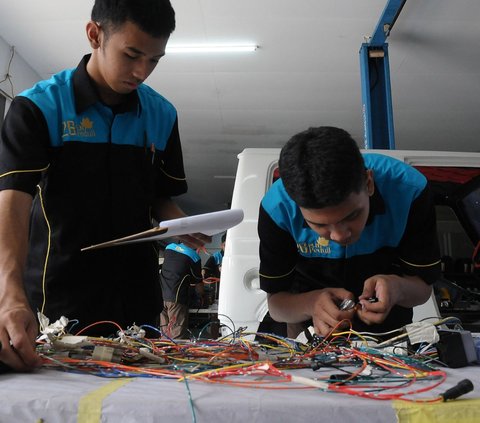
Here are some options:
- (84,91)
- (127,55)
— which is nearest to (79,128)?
(84,91)

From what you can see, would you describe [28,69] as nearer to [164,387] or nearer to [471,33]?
[471,33]

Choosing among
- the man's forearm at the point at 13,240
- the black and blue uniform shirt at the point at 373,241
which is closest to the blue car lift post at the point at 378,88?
the black and blue uniform shirt at the point at 373,241

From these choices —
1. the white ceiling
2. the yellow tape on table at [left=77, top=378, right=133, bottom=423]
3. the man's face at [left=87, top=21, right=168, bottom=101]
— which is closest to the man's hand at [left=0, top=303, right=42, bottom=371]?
the yellow tape on table at [left=77, top=378, right=133, bottom=423]

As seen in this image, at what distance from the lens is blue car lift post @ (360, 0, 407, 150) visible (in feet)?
13.7

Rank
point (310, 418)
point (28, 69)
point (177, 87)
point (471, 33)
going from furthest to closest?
1. point (177, 87)
2. point (28, 69)
3. point (471, 33)
4. point (310, 418)

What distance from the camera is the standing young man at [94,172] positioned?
132 cm

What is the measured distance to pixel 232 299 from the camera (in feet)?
8.27

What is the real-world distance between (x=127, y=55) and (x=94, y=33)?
142 mm

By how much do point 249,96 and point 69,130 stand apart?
480cm

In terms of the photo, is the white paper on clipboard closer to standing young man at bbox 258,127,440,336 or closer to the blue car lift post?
standing young man at bbox 258,127,440,336

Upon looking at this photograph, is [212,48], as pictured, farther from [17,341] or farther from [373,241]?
[17,341]

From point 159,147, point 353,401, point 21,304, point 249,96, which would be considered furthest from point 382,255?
point 249,96

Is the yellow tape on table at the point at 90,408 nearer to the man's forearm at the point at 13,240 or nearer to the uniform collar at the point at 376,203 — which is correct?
the man's forearm at the point at 13,240

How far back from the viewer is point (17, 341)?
0.91m
